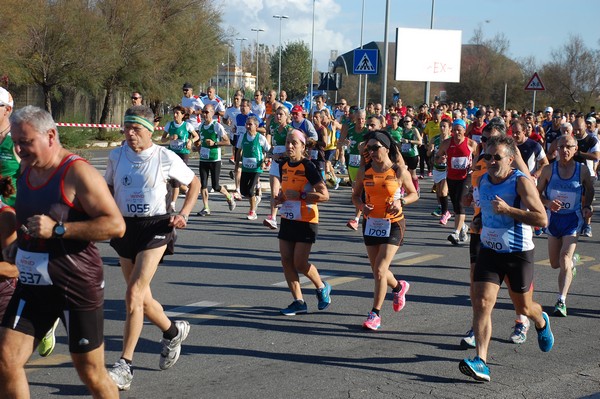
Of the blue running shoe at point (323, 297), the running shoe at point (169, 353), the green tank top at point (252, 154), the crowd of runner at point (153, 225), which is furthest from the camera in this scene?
the green tank top at point (252, 154)

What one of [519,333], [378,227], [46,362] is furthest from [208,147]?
[46,362]

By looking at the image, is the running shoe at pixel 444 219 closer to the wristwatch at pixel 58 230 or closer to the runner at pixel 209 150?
the runner at pixel 209 150

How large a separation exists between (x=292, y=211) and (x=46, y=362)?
289cm

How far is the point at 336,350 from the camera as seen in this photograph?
6922mm

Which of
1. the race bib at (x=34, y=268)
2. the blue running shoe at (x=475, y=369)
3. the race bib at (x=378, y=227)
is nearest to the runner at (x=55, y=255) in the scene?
the race bib at (x=34, y=268)

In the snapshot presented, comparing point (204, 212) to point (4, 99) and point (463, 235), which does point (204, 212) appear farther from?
point (4, 99)

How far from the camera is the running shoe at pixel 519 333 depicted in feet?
23.9

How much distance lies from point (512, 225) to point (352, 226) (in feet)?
22.1

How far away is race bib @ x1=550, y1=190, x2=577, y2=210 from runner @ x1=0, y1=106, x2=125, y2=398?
5674mm

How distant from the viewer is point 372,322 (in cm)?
760

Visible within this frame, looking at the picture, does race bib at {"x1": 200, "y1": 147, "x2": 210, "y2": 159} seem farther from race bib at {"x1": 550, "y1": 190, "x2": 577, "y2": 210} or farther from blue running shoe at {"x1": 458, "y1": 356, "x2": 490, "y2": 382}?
blue running shoe at {"x1": 458, "y1": 356, "x2": 490, "y2": 382}

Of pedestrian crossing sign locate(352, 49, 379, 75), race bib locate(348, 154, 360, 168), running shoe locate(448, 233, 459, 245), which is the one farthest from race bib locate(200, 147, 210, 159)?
pedestrian crossing sign locate(352, 49, 379, 75)

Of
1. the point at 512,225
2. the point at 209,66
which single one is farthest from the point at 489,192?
the point at 209,66

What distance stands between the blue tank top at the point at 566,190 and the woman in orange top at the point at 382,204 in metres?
1.72
